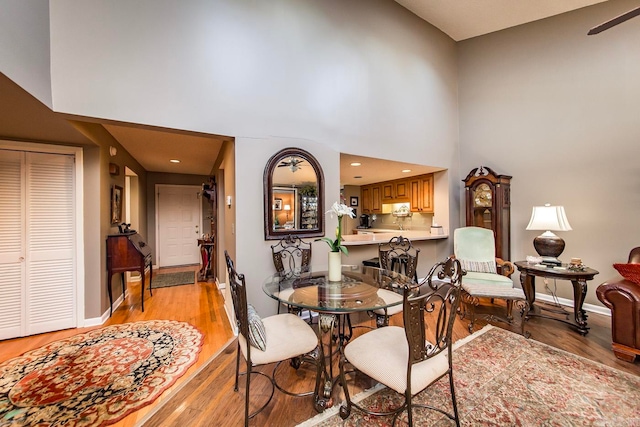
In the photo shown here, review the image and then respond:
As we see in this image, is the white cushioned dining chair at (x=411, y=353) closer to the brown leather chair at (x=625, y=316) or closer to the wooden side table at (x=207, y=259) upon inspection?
the brown leather chair at (x=625, y=316)

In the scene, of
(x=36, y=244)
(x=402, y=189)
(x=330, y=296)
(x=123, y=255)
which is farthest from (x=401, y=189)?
(x=36, y=244)

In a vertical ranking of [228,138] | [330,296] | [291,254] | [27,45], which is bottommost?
Answer: [330,296]

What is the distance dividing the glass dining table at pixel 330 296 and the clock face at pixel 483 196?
259 cm

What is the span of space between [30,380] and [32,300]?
1213 millimetres

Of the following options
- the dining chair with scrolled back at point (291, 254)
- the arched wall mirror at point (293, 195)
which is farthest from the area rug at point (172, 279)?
the arched wall mirror at point (293, 195)

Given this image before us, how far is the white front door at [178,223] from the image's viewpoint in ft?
19.9

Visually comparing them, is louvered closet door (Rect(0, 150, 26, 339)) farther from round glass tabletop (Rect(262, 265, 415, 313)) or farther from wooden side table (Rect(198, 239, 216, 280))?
round glass tabletop (Rect(262, 265, 415, 313))

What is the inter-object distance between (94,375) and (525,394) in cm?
325

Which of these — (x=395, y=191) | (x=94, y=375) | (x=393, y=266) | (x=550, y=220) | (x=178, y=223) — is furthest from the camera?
(x=178, y=223)

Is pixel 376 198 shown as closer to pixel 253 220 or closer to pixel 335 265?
pixel 253 220

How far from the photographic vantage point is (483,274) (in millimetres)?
3189

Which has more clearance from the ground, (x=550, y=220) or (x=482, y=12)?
(x=482, y=12)

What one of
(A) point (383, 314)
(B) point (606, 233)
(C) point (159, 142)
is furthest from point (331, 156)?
(B) point (606, 233)

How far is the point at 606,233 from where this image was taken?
322cm
